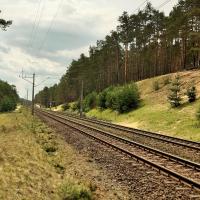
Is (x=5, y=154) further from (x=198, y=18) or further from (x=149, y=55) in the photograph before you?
(x=149, y=55)

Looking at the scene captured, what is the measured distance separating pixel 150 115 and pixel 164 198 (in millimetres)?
32457

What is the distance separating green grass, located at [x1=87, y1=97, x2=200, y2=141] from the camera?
3092 cm

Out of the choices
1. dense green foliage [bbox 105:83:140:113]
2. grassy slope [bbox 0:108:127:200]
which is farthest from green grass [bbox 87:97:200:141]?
grassy slope [bbox 0:108:127:200]

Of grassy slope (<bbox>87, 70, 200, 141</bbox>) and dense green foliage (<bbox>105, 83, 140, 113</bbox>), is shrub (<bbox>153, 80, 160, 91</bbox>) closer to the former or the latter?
grassy slope (<bbox>87, 70, 200, 141</bbox>)

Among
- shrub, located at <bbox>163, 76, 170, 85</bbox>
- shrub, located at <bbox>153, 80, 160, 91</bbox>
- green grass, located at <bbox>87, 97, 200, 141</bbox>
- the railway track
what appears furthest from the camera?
shrub, located at <bbox>163, 76, 170, 85</bbox>

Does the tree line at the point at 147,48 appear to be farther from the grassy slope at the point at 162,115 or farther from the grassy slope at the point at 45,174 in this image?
the grassy slope at the point at 45,174

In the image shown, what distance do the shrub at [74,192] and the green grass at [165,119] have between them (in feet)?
56.5

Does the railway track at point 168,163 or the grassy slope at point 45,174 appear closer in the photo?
the grassy slope at point 45,174

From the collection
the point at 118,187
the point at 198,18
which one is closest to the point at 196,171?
the point at 118,187

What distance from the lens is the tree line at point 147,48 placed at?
61688mm

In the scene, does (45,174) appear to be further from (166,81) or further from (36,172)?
(166,81)

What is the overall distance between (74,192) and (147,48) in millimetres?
76668

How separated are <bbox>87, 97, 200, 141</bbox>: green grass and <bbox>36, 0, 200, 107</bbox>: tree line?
10.3 metres

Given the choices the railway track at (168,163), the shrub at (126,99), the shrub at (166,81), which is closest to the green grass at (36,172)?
the railway track at (168,163)
